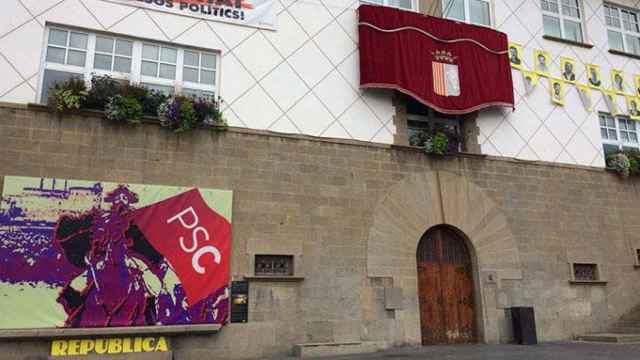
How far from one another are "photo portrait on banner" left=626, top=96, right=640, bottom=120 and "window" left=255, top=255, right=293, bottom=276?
1106 centimetres

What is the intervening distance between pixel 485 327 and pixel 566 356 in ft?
7.81

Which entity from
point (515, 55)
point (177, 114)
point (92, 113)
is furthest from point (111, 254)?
point (515, 55)

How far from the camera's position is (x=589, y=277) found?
1348 centimetres

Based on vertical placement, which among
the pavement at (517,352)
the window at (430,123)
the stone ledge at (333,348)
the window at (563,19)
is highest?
the window at (563,19)

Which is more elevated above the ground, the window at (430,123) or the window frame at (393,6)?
the window frame at (393,6)

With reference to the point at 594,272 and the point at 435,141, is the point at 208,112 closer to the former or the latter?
the point at 435,141

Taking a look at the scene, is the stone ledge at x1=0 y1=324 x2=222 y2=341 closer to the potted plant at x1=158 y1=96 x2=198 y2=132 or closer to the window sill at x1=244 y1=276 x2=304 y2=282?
the window sill at x1=244 y1=276 x2=304 y2=282

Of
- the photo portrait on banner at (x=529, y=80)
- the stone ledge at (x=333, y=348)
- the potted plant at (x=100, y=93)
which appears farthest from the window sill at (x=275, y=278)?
the photo portrait on banner at (x=529, y=80)

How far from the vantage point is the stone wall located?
9906 mm

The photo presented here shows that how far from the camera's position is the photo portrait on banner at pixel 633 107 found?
603 inches

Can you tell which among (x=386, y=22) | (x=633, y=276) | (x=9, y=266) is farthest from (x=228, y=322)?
(x=633, y=276)

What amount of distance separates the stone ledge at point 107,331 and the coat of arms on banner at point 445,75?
Result: 744 cm

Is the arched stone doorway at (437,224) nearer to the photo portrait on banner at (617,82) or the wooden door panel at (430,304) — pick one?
the wooden door panel at (430,304)

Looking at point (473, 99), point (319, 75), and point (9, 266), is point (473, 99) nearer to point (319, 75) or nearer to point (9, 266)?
point (319, 75)
